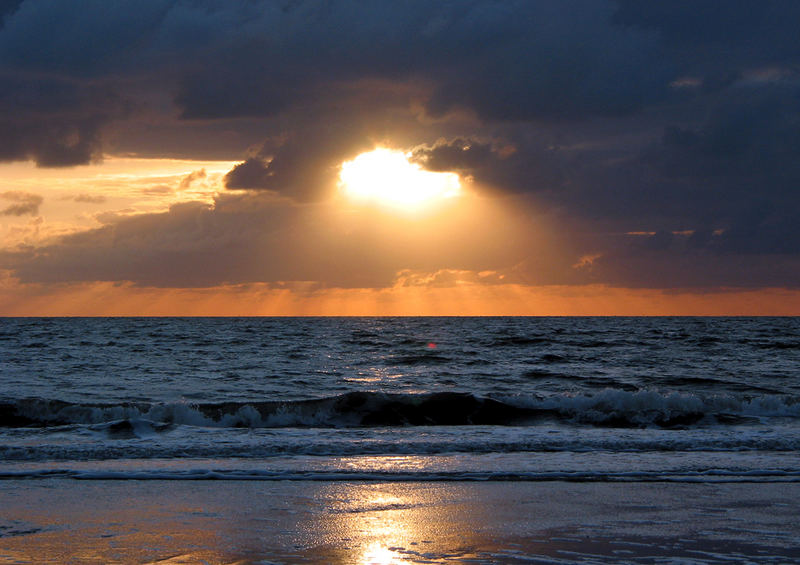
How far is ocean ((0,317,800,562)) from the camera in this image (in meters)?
13.3

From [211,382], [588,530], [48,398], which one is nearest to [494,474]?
[588,530]

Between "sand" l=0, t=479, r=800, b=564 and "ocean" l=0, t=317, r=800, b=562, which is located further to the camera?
"ocean" l=0, t=317, r=800, b=562

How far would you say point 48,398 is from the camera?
26328mm

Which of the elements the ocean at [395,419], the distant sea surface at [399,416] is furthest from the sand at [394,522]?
the distant sea surface at [399,416]

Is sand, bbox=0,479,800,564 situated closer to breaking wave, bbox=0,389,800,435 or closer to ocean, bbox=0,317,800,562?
ocean, bbox=0,317,800,562

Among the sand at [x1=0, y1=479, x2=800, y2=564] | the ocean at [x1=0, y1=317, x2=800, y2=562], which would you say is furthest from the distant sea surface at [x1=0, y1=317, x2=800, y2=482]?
the sand at [x1=0, y1=479, x2=800, y2=564]

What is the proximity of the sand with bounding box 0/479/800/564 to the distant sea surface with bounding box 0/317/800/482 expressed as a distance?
3.33 feet

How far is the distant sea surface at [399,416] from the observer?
13.8m

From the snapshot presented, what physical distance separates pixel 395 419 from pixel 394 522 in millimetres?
14135

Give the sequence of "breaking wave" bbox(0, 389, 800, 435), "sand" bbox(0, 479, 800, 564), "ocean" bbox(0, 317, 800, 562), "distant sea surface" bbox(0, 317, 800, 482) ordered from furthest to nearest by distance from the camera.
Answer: "breaking wave" bbox(0, 389, 800, 435), "distant sea surface" bbox(0, 317, 800, 482), "ocean" bbox(0, 317, 800, 562), "sand" bbox(0, 479, 800, 564)

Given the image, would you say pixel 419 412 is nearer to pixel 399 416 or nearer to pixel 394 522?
pixel 399 416

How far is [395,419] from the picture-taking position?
78.2 ft

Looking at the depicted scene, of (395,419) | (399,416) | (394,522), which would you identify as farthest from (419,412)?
(394,522)

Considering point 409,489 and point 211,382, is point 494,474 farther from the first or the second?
point 211,382
